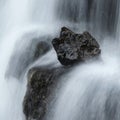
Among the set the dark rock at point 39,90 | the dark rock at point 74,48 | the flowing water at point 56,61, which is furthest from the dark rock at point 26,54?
the dark rock at point 39,90

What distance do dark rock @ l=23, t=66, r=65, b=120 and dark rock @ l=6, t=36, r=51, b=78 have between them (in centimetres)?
112

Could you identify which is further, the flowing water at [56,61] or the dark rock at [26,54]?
the dark rock at [26,54]

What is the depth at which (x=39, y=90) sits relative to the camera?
1154 cm

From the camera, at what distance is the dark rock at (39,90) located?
37.3ft

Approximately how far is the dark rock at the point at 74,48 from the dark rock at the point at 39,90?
319 millimetres

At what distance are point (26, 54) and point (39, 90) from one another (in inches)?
77.3

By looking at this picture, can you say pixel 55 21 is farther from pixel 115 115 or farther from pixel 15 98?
pixel 115 115

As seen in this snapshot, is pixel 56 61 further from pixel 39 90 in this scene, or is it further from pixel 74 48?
pixel 39 90

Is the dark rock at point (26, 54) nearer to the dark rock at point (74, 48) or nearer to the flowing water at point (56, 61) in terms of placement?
the flowing water at point (56, 61)

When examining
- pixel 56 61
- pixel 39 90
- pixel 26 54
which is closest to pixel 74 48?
pixel 56 61

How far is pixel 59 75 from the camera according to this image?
11500 mm

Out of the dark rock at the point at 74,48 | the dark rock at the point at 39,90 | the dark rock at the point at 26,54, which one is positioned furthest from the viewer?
the dark rock at the point at 26,54

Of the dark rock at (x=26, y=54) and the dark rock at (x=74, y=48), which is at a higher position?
the dark rock at (x=74, y=48)

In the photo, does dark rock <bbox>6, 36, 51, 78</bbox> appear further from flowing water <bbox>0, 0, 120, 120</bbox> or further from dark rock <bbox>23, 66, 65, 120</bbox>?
dark rock <bbox>23, 66, 65, 120</bbox>
